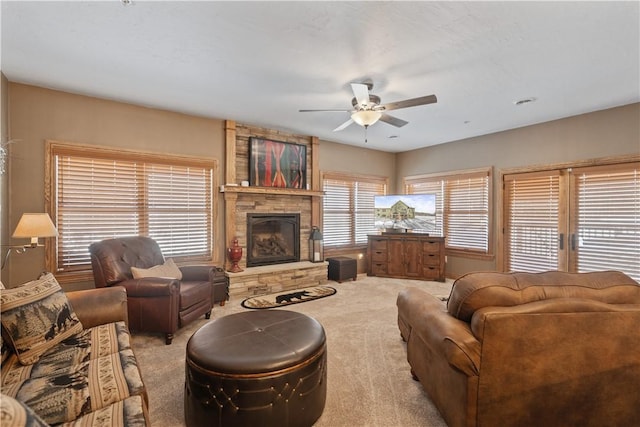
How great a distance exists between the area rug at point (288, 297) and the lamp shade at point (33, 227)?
2253 millimetres

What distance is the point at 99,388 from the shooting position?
1.46 m

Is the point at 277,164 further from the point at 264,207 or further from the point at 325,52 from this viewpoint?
the point at 325,52

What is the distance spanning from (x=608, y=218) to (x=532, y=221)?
0.91 meters

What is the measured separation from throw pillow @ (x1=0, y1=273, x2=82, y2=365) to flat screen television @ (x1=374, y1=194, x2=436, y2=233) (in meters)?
5.05

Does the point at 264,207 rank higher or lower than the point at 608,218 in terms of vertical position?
higher

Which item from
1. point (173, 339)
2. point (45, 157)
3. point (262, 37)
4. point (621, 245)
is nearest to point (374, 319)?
point (173, 339)

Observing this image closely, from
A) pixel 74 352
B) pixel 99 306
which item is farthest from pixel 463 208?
pixel 74 352

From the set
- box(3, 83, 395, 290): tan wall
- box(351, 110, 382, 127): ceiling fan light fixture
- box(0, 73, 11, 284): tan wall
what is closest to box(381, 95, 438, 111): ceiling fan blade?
box(351, 110, 382, 127): ceiling fan light fixture

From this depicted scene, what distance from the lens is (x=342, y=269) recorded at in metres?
5.55

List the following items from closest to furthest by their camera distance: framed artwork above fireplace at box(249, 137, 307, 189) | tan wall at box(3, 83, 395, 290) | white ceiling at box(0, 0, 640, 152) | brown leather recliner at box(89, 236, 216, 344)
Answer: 1. white ceiling at box(0, 0, 640, 152)
2. brown leather recliner at box(89, 236, 216, 344)
3. tan wall at box(3, 83, 395, 290)
4. framed artwork above fireplace at box(249, 137, 307, 189)

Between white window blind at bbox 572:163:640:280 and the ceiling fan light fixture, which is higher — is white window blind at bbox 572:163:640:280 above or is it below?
below

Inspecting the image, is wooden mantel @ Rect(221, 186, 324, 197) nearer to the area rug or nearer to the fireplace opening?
the fireplace opening

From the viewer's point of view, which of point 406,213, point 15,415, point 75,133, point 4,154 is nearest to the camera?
point 15,415

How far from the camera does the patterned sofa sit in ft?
4.26
